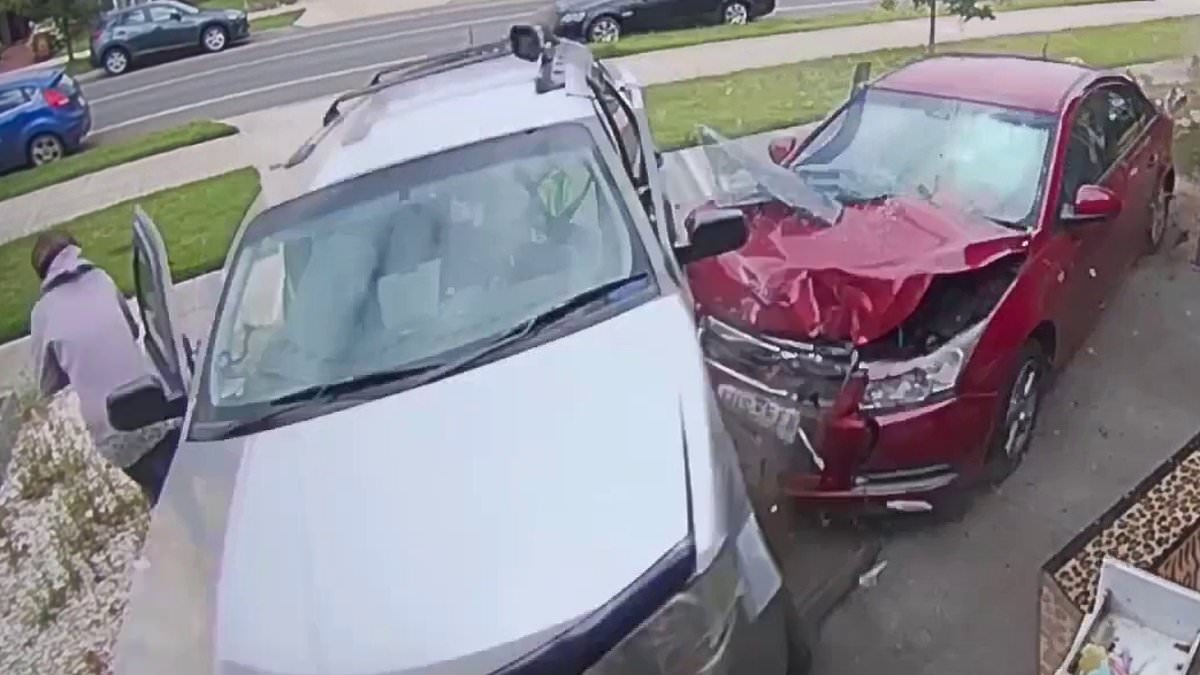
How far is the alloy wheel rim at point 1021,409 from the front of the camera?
441 cm

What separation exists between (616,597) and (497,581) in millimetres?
269

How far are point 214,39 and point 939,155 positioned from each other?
7768 millimetres

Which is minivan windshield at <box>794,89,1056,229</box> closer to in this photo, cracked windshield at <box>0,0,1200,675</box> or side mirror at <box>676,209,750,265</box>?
cracked windshield at <box>0,0,1200,675</box>

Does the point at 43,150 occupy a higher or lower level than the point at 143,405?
lower

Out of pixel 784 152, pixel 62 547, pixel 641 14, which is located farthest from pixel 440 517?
pixel 641 14

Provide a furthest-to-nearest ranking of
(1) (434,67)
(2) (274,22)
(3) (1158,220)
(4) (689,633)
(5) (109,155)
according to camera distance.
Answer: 1. (2) (274,22)
2. (5) (109,155)
3. (3) (1158,220)
4. (1) (434,67)
5. (4) (689,633)

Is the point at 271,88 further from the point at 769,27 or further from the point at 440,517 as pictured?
the point at 440,517

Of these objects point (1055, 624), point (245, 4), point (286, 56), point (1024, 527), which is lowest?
point (1024, 527)

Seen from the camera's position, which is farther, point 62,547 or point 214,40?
point 214,40

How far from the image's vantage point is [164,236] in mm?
7398

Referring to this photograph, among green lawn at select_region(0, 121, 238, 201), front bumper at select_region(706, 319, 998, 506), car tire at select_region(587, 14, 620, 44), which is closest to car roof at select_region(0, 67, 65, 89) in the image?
green lawn at select_region(0, 121, 238, 201)

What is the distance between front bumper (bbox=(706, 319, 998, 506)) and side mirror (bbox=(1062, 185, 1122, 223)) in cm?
99

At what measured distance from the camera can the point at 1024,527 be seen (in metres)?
4.29

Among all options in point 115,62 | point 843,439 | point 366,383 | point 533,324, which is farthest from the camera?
point 115,62
